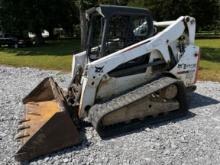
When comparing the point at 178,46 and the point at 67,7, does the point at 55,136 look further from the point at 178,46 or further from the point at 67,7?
the point at 67,7

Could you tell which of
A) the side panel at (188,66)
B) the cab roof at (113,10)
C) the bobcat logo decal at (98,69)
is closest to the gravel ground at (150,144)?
the side panel at (188,66)

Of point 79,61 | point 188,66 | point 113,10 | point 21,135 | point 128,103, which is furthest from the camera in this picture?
point 79,61

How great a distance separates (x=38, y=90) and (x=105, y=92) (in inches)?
77.9

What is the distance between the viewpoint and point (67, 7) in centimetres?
3297

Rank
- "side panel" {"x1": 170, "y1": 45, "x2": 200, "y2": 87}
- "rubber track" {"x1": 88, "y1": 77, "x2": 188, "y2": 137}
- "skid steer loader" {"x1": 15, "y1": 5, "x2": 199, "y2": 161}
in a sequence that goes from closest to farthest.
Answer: "rubber track" {"x1": 88, "y1": 77, "x2": 188, "y2": 137}, "skid steer loader" {"x1": 15, "y1": 5, "x2": 199, "y2": 161}, "side panel" {"x1": 170, "y1": 45, "x2": 200, "y2": 87}

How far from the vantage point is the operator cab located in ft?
23.1

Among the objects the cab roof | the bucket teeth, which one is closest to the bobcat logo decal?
the cab roof

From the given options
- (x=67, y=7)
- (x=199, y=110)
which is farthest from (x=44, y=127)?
(x=67, y=7)

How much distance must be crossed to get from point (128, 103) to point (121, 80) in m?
0.81

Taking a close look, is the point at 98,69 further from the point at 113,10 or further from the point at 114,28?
the point at 113,10

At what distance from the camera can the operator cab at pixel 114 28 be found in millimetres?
7043

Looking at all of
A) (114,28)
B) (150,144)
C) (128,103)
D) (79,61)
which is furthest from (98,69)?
(150,144)

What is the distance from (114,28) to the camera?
719 centimetres

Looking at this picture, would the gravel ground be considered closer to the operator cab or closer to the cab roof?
the operator cab
